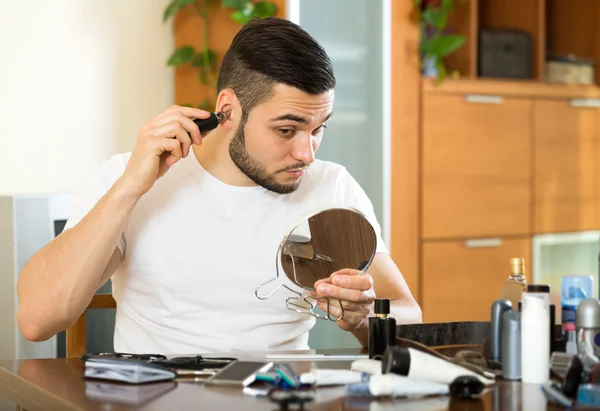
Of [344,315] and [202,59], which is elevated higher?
[202,59]

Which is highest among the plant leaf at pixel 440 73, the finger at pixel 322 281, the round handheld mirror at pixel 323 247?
the plant leaf at pixel 440 73

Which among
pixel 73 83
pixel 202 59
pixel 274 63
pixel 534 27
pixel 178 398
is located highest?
pixel 534 27

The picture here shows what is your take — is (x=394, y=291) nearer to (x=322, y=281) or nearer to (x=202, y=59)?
(x=322, y=281)

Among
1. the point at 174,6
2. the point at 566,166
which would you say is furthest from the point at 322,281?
the point at 566,166

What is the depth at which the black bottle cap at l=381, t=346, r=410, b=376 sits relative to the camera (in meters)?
1.27

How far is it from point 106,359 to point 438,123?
2.45m

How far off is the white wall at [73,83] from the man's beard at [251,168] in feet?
4.54

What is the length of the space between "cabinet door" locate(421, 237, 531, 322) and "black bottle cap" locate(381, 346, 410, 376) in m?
2.26

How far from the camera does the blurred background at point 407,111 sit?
315 cm

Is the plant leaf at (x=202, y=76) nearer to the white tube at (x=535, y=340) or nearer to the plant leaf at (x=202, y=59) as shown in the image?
the plant leaf at (x=202, y=59)

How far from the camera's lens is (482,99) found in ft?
12.1

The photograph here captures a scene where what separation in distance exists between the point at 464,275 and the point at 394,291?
5.72ft

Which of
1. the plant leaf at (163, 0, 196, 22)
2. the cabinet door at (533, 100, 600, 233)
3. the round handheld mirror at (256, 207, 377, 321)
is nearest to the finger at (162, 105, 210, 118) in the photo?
the round handheld mirror at (256, 207, 377, 321)

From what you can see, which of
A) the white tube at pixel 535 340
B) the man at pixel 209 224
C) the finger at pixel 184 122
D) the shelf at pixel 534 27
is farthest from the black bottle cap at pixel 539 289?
the shelf at pixel 534 27
